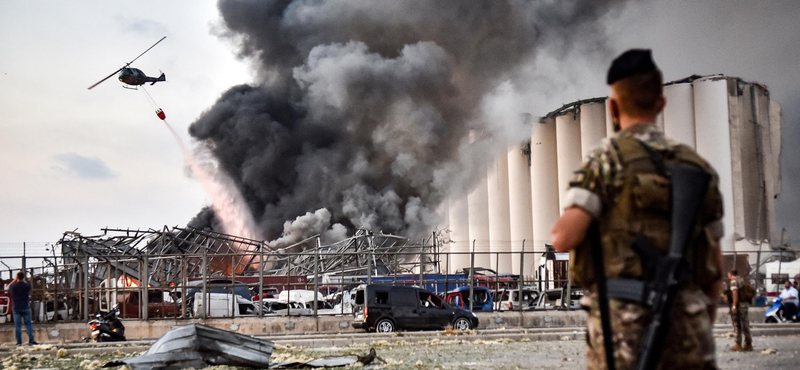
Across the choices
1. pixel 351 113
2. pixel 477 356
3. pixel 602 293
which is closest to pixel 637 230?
pixel 602 293

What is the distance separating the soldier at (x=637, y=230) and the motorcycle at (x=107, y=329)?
18.4 m

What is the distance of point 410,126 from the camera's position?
224 feet

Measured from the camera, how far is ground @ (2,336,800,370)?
12.9 metres

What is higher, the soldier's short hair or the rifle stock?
the soldier's short hair

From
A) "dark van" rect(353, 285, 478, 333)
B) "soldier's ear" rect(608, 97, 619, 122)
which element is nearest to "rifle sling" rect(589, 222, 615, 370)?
"soldier's ear" rect(608, 97, 619, 122)

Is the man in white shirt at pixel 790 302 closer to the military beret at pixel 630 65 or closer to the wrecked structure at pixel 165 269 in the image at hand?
the wrecked structure at pixel 165 269

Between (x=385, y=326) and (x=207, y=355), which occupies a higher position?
(x=207, y=355)

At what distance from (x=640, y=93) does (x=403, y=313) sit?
19.5 meters

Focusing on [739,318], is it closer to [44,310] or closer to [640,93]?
[640,93]

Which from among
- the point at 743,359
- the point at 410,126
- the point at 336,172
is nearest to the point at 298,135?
the point at 336,172

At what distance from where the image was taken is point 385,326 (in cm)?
2289

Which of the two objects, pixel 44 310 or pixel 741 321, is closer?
pixel 741 321

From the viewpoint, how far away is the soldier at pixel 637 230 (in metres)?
3.71

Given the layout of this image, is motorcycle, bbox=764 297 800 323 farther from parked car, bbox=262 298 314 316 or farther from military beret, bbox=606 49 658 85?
military beret, bbox=606 49 658 85
